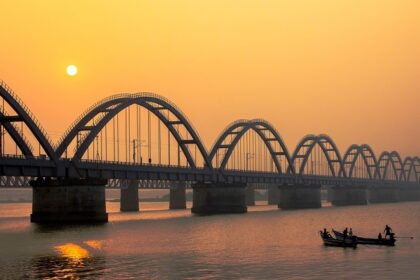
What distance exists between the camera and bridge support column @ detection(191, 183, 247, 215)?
16325 cm

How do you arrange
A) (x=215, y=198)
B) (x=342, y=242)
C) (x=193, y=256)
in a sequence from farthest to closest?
(x=215, y=198) < (x=342, y=242) < (x=193, y=256)

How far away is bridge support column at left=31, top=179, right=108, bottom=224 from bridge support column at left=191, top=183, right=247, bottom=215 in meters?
54.9

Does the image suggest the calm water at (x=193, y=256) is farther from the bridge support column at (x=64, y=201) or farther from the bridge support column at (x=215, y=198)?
the bridge support column at (x=215, y=198)

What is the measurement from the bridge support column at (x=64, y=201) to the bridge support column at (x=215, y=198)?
54.9 meters

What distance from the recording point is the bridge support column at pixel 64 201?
107 meters

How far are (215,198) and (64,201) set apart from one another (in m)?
59.3

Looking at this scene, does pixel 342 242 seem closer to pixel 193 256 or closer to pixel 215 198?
pixel 193 256

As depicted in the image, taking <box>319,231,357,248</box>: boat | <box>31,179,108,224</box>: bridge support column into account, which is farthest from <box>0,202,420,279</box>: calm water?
<box>31,179,108,224</box>: bridge support column

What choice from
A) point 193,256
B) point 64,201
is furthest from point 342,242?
point 64,201

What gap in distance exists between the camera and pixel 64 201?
10781cm

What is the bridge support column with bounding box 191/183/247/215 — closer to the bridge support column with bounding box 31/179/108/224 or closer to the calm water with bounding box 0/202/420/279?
the bridge support column with bounding box 31/179/108/224

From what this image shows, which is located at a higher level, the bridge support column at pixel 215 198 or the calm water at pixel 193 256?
the bridge support column at pixel 215 198

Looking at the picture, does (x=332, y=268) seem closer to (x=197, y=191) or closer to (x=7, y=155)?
(x=7, y=155)

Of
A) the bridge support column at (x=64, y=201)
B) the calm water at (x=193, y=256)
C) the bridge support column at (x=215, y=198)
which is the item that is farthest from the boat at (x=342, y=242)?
the bridge support column at (x=215, y=198)
